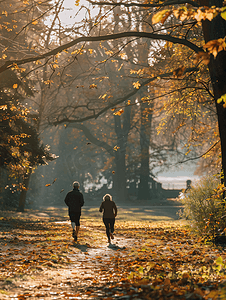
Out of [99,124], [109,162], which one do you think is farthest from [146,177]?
[99,124]

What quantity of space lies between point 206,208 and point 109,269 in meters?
4.18

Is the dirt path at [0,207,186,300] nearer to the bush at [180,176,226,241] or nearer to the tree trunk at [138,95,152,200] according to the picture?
the bush at [180,176,226,241]

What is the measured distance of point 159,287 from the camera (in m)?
5.08

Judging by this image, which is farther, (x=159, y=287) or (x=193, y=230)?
(x=193, y=230)

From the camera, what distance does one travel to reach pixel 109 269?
7.17 meters

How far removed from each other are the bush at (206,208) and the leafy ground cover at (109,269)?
46 centimetres

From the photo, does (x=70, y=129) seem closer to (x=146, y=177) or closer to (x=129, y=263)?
(x=146, y=177)

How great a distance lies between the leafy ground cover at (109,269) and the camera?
16.6ft

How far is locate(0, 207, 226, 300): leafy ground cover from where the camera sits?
5.05 m

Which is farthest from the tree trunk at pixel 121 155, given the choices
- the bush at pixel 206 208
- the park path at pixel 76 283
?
the park path at pixel 76 283

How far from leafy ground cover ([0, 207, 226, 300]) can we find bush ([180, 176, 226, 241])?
0.46m

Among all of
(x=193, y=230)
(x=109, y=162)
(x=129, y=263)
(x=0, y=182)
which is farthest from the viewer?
(x=109, y=162)

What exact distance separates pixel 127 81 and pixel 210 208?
2616 centimetres

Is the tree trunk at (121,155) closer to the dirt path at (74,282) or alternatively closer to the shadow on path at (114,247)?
Result: the shadow on path at (114,247)
